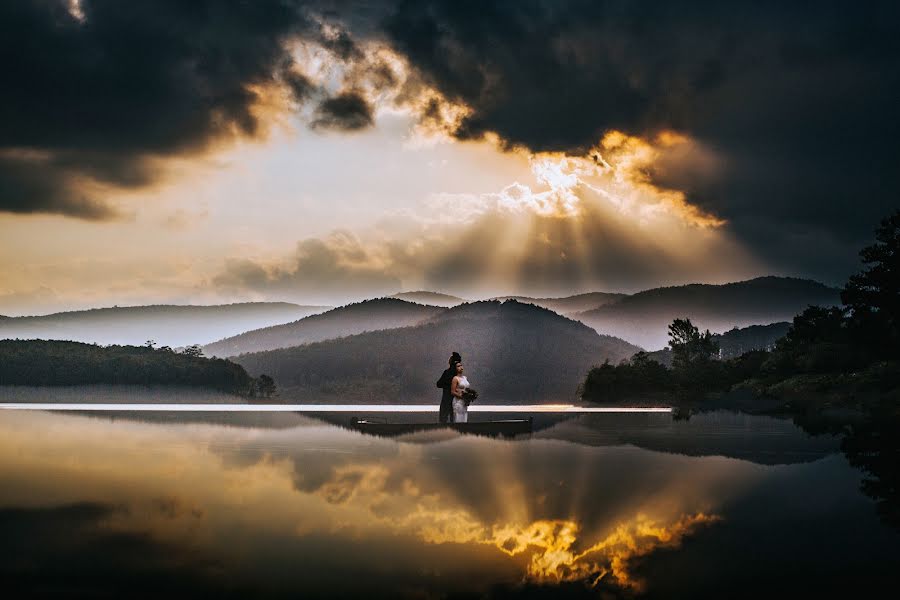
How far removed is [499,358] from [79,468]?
178 metres

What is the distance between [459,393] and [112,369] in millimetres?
78369

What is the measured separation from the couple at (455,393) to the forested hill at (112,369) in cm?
7061

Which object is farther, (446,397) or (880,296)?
(880,296)

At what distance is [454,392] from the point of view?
3738 centimetres

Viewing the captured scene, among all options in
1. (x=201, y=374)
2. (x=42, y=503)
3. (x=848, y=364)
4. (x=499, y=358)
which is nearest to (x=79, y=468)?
(x=42, y=503)

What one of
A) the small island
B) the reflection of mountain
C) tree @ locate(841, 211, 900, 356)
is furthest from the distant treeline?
the small island

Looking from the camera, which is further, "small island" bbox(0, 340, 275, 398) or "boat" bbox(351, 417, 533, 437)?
"small island" bbox(0, 340, 275, 398)

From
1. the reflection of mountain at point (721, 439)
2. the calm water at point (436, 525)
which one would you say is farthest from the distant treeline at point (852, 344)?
the calm water at point (436, 525)

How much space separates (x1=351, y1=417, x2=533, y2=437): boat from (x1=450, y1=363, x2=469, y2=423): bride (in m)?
0.57

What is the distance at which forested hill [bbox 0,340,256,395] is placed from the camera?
104 meters

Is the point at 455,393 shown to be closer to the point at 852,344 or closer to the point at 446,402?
the point at 446,402

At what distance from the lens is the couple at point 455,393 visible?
1427 inches

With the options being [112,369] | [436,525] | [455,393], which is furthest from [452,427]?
[112,369]

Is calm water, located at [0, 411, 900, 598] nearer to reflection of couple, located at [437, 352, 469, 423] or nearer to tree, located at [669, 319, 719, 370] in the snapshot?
reflection of couple, located at [437, 352, 469, 423]
